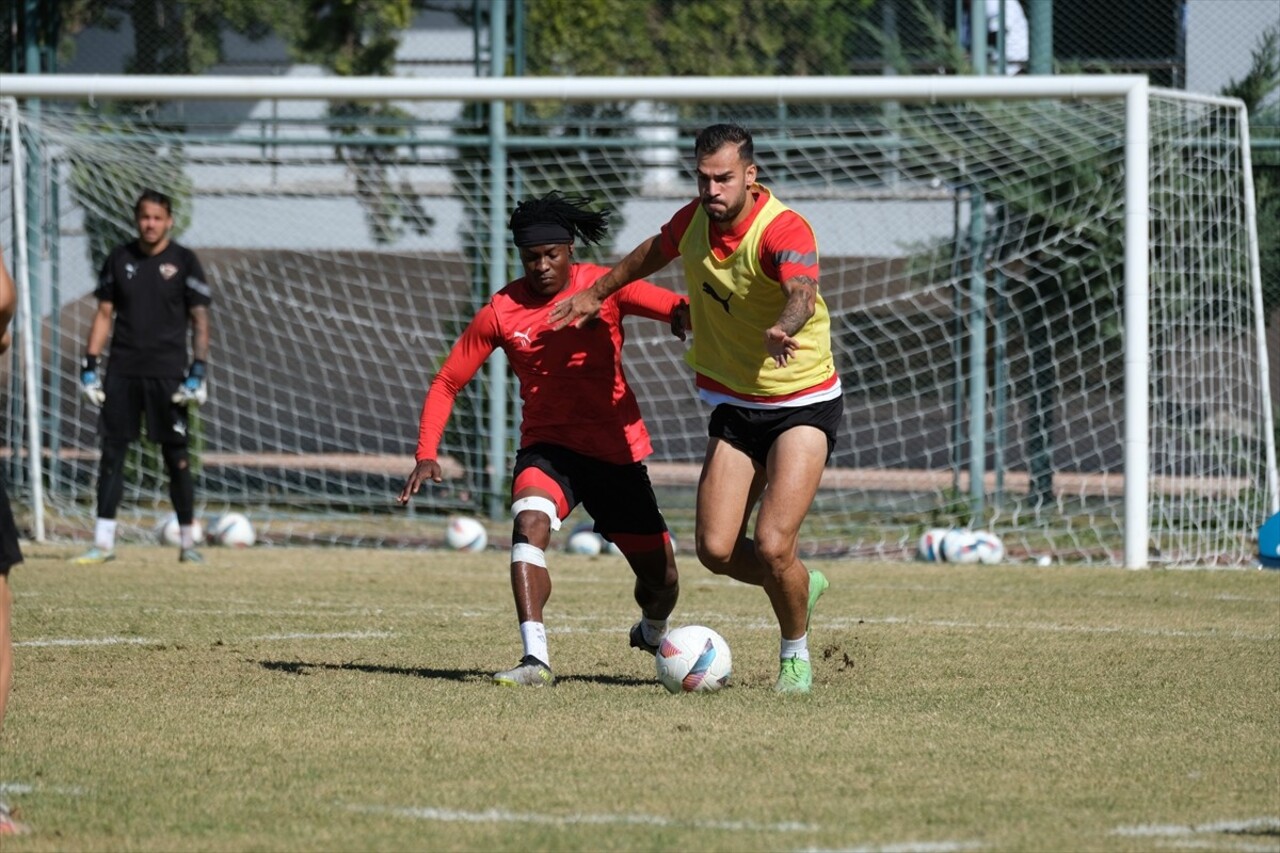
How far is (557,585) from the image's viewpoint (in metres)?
10.7

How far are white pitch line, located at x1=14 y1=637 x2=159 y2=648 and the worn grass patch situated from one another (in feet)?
0.13

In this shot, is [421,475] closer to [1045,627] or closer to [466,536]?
[1045,627]

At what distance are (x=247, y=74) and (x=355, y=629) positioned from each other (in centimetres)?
1337

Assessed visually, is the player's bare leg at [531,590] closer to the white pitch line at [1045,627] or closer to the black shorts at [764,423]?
the black shorts at [764,423]

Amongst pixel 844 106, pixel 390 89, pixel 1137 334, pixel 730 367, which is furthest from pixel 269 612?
pixel 844 106

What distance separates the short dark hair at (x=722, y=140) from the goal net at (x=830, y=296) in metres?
6.20

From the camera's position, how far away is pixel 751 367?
641cm

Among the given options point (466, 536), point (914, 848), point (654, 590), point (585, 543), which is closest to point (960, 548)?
point (585, 543)

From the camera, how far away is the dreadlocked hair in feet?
22.5

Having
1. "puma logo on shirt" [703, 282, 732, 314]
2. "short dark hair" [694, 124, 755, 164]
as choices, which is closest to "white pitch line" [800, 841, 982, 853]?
"puma logo on shirt" [703, 282, 732, 314]

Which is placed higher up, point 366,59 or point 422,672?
point 366,59

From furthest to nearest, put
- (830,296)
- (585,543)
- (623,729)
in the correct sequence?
1. (830,296)
2. (585,543)
3. (623,729)

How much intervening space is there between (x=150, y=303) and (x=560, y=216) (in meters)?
5.70

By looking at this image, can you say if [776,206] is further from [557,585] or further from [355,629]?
[557,585]
